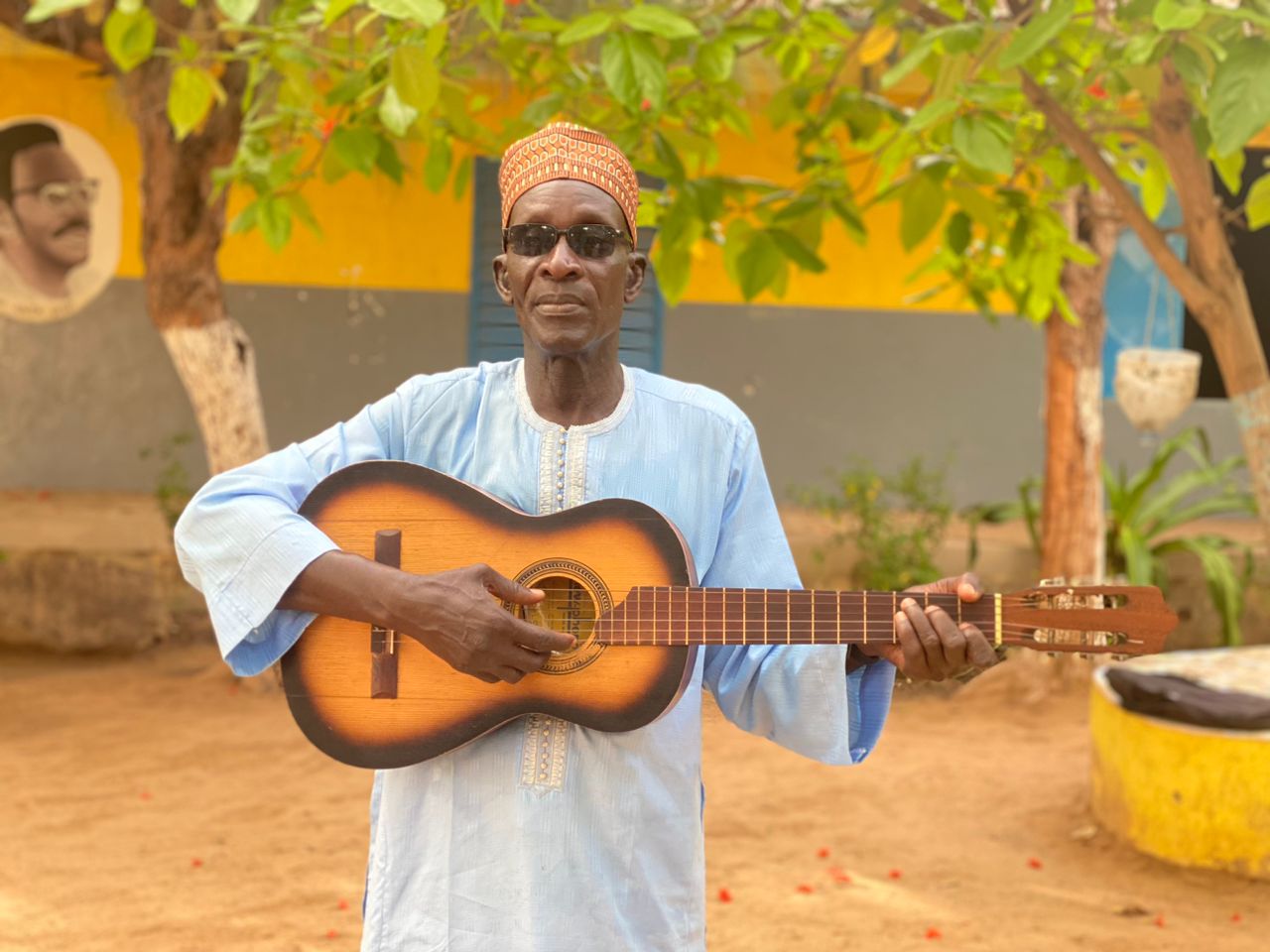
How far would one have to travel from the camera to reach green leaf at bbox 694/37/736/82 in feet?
11.5

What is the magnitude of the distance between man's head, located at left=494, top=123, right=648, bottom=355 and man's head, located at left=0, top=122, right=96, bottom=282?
799 centimetres

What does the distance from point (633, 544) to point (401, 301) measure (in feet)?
25.0

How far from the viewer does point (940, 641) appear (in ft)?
6.44

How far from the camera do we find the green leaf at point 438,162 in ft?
13.1

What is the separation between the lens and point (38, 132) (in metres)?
9.11

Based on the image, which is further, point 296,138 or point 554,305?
point 296,138

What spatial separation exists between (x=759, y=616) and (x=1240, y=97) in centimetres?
127

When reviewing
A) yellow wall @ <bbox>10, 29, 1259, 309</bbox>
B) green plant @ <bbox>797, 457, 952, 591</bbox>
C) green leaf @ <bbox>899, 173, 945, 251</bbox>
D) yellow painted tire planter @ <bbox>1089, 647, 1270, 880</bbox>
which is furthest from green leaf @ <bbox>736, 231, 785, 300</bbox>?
yellow wall @ <bbox>10, 29, 1259, 309</bbox>

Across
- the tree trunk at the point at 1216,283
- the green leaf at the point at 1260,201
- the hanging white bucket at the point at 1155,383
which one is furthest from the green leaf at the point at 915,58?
the hanging white bucket at the point at 1155,383

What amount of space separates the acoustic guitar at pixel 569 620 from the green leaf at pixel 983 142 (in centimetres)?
115

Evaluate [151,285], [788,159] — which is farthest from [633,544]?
[788,159]

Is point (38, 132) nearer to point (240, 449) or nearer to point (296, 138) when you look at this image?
point (240, 449)

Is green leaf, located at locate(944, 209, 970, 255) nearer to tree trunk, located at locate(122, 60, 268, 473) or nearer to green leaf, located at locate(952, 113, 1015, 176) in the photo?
green leaf, located at locate(952, 113, 1015, 176)

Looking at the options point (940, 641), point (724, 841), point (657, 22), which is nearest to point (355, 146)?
point (657, 22)
